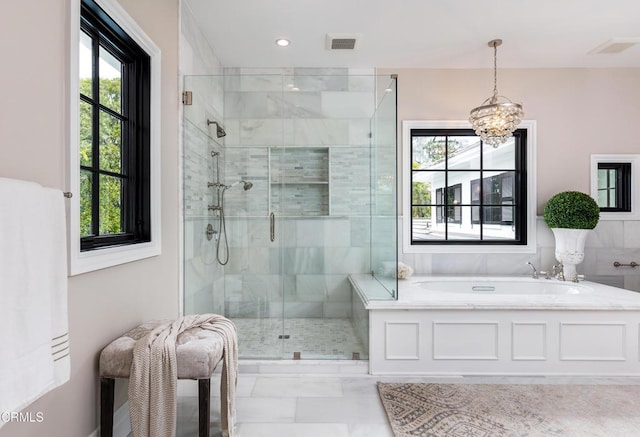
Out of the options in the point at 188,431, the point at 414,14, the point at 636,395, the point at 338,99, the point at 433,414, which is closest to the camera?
the point at 188,431

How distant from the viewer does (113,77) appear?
189 centimetres

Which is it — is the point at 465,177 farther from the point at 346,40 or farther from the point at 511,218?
the point at 346,40

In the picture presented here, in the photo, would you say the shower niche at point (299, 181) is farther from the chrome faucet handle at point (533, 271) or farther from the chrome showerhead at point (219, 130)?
the chrome faucet handle at point (533, 271)

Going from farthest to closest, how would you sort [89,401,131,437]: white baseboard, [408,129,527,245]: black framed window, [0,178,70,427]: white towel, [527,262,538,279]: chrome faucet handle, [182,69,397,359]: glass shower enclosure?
[408,129,527,245]: black framed window < [527,262,538,279]: chrome faucet handle < [182,69,397,359]: glass shower enclosure < [89,401,131,437]: white baseboard < [0,178,70,427]: white towel

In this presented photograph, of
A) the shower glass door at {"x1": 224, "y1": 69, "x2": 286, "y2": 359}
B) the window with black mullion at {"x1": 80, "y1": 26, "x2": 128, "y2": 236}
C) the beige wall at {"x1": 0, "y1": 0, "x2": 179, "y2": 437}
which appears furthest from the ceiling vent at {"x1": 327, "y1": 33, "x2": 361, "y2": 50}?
the window with black mullion at {"x1": 80, "y1": 26, "x2": 128, "y2": 236}

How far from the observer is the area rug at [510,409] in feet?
6.04

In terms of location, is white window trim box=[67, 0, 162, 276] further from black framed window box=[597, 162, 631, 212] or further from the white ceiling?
black framed window box=[597, 162, 631, 212]

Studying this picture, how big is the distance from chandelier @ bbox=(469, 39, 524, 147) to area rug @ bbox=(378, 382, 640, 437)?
6.51 ft

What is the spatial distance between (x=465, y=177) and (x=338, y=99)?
167 centimetres

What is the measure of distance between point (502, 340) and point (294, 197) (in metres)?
1.81

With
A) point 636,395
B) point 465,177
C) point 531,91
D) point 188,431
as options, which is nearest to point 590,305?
point 636,395

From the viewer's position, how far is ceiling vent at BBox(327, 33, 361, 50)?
2.89 meters

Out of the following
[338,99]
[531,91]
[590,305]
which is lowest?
[590,305]

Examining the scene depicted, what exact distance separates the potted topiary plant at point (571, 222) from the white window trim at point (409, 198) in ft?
0.66
